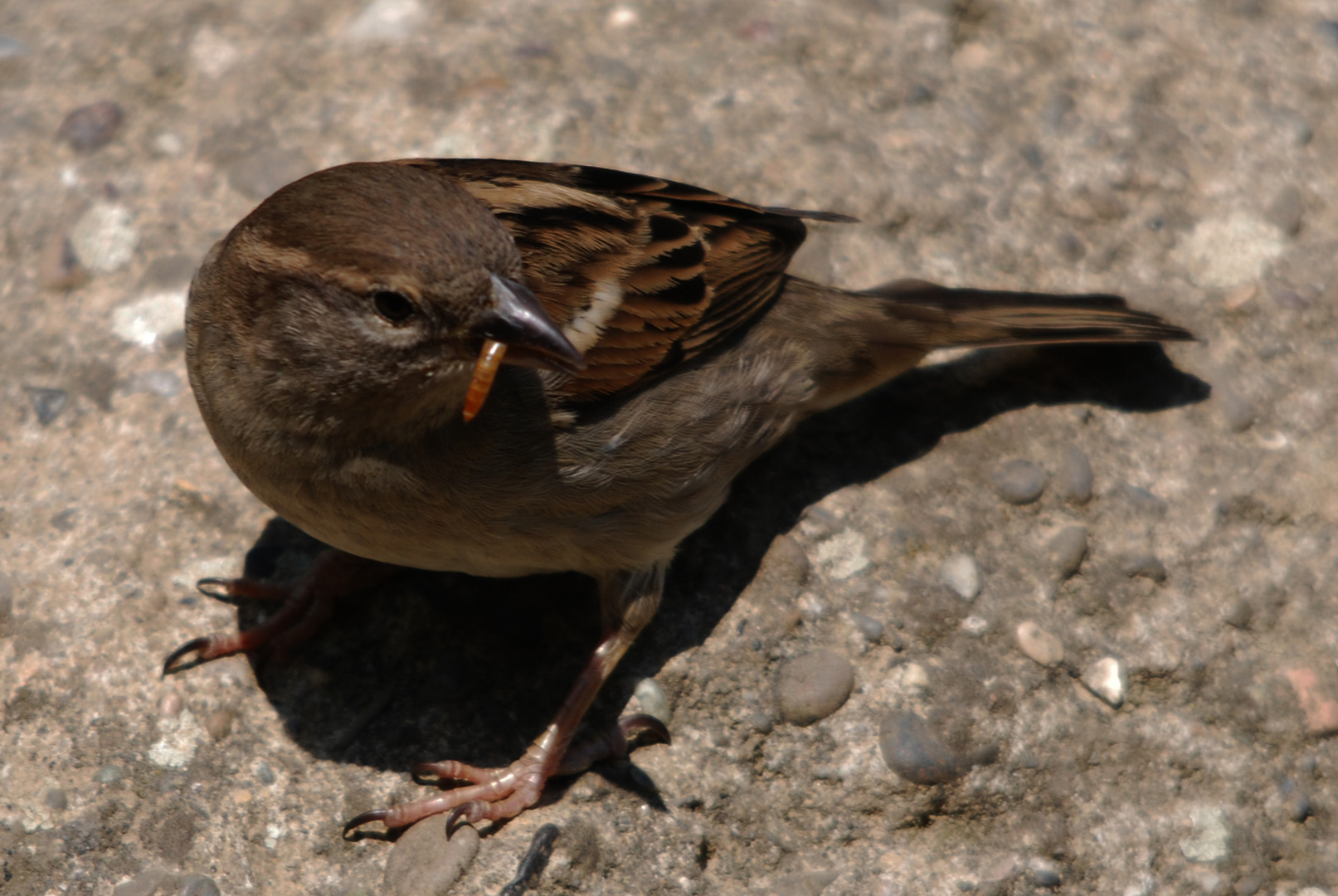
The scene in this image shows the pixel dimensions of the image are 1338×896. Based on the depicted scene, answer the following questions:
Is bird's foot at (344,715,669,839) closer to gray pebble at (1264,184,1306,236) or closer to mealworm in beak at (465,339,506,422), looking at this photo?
mealworm in beak at (465,339,506,422)

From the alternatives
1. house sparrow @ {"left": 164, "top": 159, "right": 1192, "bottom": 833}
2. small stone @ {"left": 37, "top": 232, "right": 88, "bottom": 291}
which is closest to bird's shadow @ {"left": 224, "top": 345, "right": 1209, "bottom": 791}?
house sparrow @ {"left": 164, "top": 159, "right": 1192, "bottom": 833}

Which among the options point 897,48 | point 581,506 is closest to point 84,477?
point 581,506

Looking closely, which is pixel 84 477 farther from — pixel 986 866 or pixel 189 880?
pixel 986 866

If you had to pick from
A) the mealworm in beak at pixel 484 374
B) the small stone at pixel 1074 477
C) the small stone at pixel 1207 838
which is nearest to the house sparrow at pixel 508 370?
the mealworm in beak at pixel 484 374

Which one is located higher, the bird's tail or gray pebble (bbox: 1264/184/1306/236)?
gray pebble (bbox: 1264/184/1306/236)

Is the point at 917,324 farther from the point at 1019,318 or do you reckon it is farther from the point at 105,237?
the point at 105,237

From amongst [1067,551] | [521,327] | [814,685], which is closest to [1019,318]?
[1067,551]
